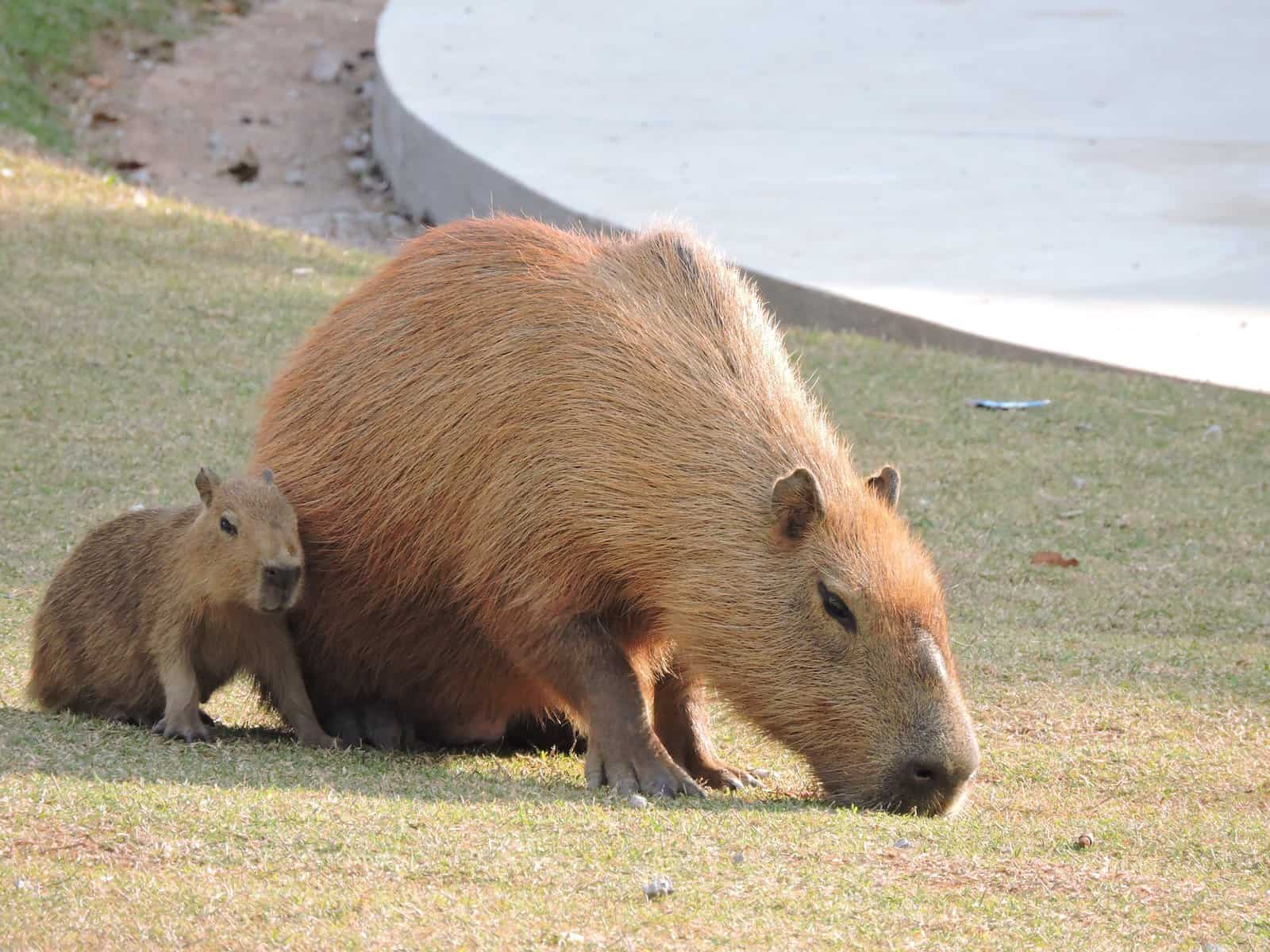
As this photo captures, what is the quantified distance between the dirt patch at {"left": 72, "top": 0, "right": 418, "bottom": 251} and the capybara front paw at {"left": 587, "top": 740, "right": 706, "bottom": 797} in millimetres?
7042

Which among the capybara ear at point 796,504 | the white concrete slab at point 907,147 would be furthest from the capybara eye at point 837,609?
the white concrete slab at point 907,147

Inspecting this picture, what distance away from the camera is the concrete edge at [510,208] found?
869 cm

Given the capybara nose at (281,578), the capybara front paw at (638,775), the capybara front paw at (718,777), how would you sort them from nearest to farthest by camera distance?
the capybara front paw at (638,775), the capybara nose at (281,578), the capybara front paw at (718,777)

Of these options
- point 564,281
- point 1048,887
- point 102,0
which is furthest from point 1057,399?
point 102,0

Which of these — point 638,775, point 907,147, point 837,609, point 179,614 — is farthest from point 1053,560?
point 907,147

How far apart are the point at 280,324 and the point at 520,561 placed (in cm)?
442

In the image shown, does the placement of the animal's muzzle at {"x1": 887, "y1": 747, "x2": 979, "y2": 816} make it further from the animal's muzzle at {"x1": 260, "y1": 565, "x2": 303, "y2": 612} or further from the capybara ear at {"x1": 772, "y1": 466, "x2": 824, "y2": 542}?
the animal's muzzle at {"x1": 260, "y1": 565, "x2": 303, "y2": 612}

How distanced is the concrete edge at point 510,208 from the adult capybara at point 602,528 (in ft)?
11.6

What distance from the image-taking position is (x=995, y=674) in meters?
4.90

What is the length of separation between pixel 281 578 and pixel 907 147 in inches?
326

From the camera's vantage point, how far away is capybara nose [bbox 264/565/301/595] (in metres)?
3.88

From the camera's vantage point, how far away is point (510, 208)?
998cm

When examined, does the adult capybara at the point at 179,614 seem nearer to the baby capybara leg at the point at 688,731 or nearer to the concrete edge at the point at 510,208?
the baby capybara leg at the point at 688,731

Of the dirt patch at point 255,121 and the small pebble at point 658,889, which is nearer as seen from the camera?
the small pebble at point 658,889
